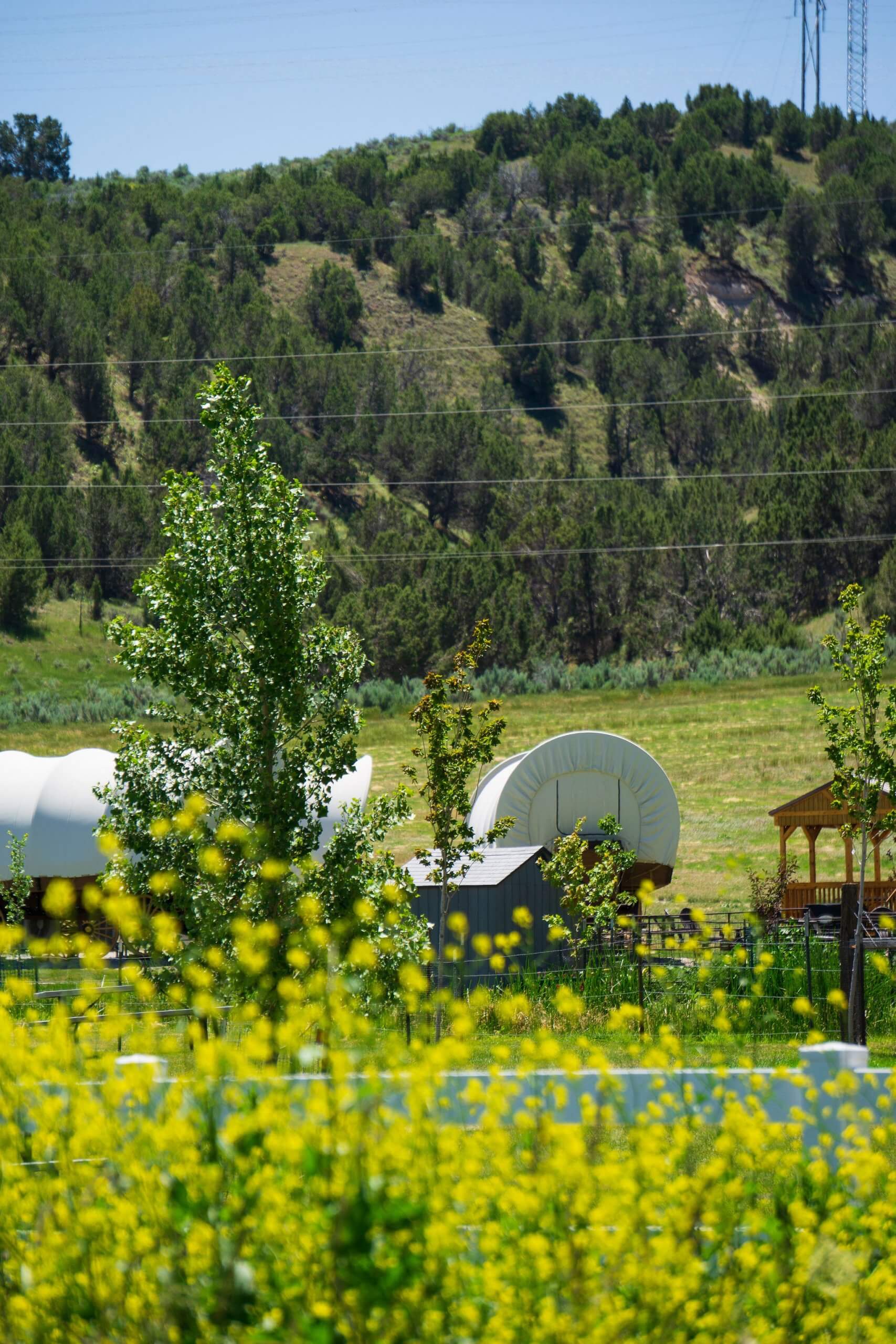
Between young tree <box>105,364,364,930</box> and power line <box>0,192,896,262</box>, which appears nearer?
young tree <box>105,364,364,930</box>

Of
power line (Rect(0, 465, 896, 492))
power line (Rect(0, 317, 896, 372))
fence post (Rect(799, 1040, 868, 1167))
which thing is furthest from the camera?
power line (Rect(0, 317, 896, 372))

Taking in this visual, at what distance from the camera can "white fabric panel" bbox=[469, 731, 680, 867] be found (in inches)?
880

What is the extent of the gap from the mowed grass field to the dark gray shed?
573 centimetres

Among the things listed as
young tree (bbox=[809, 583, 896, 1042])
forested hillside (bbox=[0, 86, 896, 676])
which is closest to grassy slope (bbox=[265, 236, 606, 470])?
forested hillside (bbox=[0, 86, 896, 676])

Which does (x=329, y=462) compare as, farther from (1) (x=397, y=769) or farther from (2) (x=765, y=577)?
(1) (x=397, y=769)

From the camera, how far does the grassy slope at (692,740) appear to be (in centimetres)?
2936

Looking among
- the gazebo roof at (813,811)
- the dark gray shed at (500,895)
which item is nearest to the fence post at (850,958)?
the dark gray shed at (500,895)

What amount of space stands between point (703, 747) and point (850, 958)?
2539 cm

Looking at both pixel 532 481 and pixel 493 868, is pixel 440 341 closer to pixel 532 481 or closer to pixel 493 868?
pixel 532 481

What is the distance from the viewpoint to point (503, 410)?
88125 millimetres

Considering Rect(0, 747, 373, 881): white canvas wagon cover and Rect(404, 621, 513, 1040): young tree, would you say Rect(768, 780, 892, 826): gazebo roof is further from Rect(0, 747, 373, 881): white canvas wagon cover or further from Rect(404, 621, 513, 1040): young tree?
Rect(404, 621, 513, 1040): young tree

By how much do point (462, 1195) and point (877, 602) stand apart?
5284 cm

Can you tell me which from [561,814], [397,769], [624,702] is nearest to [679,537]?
[624,702]

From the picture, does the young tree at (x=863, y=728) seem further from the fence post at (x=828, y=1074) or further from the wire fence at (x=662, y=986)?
the fence post at (x=828, y=1074)
